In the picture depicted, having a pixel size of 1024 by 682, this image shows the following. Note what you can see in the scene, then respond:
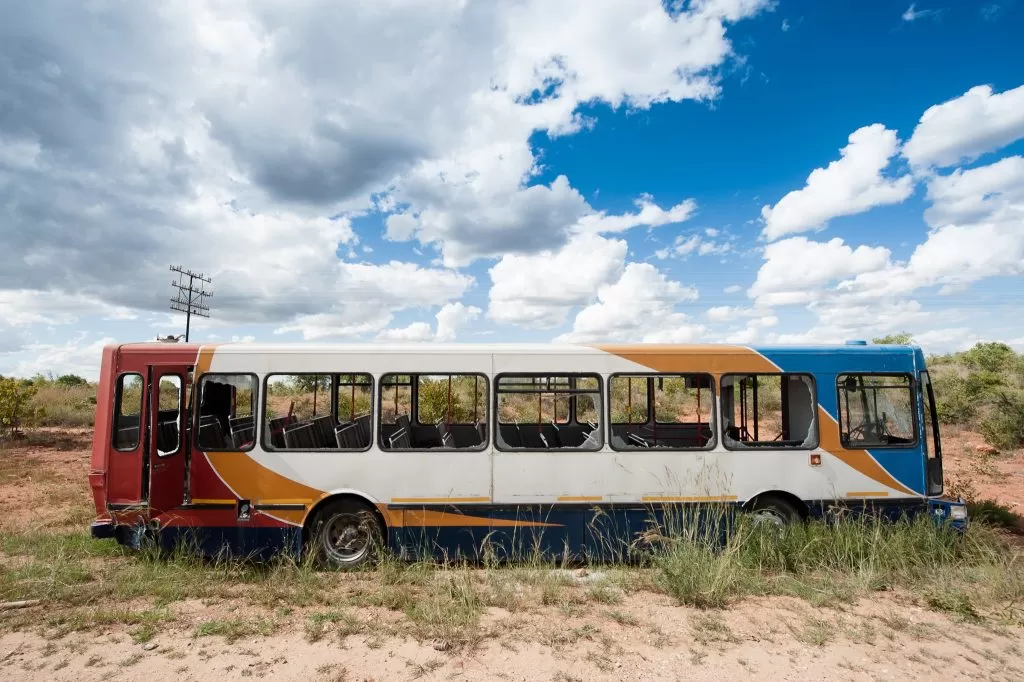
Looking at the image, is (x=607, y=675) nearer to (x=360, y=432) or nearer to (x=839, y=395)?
(x=360, y=432)

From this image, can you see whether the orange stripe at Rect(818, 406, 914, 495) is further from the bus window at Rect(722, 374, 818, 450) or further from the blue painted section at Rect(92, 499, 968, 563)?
the blue painted section at Rect(92, 499, 968, 563)

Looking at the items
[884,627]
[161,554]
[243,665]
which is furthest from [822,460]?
[161,554]

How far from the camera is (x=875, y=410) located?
7.12 metres

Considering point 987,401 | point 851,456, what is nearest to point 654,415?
point 851,456

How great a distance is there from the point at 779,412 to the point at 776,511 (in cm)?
174

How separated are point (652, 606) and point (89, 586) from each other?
5578mm

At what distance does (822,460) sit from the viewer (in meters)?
6.87

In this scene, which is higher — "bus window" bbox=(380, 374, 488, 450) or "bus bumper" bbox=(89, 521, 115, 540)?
"bus window" bbox=(380, 374, 488, 450)

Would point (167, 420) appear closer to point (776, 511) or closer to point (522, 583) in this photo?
point (522, 583)

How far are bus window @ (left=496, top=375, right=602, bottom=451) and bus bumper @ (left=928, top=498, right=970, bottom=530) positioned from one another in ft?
13.5

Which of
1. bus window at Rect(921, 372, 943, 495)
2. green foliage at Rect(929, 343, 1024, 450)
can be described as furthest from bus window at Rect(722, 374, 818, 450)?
green foliage at Rect(929, 343, 1024, 450)

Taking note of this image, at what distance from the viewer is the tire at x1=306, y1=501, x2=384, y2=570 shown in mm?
6582

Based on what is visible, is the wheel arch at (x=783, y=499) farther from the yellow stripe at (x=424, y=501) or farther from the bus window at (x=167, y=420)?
the bus window at (x=167, y=420)

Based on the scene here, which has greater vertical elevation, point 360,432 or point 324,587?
point 360,432
